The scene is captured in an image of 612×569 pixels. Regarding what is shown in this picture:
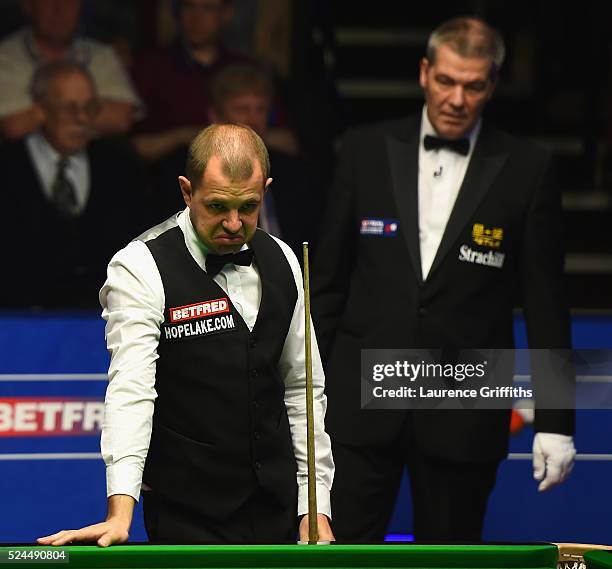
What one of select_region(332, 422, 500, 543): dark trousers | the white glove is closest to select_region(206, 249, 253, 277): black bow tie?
select_region(332, 422, 500, 543): dark trousers

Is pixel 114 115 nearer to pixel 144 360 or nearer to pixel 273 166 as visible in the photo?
pixel 273 166

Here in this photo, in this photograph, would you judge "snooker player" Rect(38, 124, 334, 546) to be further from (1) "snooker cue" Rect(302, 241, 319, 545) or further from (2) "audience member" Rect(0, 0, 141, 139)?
(2) "audience member" Rect(0, 0, 141, 139)

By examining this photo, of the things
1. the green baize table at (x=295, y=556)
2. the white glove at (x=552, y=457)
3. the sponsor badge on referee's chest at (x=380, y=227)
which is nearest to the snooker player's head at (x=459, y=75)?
the sponsor badge on referee's chest at (x=380, y=227)

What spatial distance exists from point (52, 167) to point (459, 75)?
2540 millimetres

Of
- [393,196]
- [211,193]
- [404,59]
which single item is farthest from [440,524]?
[404,59]

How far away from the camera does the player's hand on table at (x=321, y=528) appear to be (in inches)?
105

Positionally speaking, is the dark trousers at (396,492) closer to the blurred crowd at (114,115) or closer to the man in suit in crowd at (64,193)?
the blurred crowd at (114,115)

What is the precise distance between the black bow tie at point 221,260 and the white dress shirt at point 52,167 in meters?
3.11

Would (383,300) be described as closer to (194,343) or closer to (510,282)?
(510,282)

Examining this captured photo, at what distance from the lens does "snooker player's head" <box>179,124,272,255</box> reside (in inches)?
99.6

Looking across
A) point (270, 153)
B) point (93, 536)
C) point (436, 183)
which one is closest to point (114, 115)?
point (270, 153)

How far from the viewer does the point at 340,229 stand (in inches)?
144

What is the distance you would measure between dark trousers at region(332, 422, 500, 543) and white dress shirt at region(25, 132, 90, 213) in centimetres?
239

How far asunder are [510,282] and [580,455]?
0.73m
